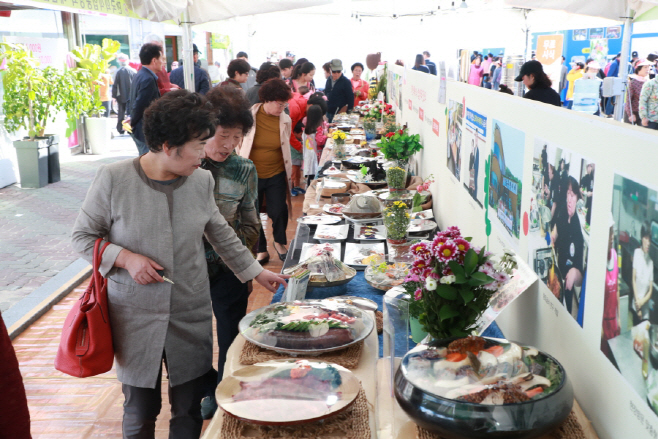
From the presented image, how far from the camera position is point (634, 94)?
A: 8.00 metres

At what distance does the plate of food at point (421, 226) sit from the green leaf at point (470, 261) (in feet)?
4.95

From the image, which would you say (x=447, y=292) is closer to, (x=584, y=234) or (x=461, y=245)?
(x=461, y=245)

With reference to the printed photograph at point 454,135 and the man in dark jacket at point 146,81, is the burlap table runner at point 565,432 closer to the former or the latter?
the printed photograph at point 454,135

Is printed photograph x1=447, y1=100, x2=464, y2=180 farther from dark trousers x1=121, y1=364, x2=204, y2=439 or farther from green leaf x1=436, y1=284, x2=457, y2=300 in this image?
dark trousers x1=121, y1=364, x2=204, y2=439

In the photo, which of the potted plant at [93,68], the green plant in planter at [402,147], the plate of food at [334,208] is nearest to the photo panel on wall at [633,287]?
the plate of food at [334,208]

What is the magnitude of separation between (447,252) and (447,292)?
0.34 feet

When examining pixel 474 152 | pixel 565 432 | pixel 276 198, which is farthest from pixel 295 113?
pixel 565 432

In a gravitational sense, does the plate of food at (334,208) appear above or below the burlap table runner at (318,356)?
above

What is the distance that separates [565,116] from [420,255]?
49 centimetres

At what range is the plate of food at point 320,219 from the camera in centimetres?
330

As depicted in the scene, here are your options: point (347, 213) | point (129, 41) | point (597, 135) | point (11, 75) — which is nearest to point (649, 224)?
point (597, 135)

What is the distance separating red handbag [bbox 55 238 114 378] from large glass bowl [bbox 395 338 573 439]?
3.34 ft

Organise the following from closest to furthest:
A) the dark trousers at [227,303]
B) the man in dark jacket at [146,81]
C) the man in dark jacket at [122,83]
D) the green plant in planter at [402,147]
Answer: the dark trousers at [227,303], the green plant in planter at [402,147], the man in dark jacket at [146,81], the man in dark jacket at [122,83]

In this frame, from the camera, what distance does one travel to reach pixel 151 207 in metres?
1.85
